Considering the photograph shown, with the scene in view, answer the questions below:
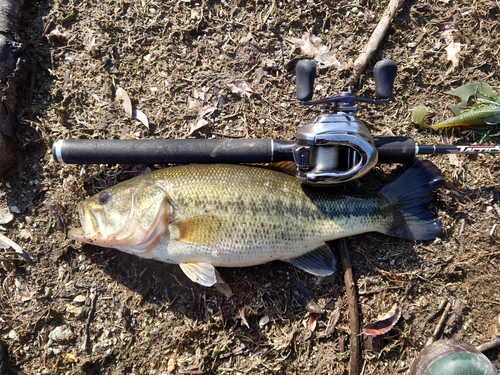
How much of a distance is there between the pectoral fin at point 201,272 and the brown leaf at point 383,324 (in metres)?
1.49

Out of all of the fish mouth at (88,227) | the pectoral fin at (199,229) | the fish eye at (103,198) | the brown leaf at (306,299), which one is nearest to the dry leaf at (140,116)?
the fish eye at (103,198)

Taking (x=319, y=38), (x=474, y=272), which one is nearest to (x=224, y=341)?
(x=474, y=272)

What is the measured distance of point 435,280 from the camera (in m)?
3.56

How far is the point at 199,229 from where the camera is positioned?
123 inches

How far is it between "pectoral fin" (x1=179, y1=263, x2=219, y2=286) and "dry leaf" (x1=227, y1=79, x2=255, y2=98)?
66.7 inches

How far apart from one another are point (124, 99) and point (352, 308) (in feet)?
9.55

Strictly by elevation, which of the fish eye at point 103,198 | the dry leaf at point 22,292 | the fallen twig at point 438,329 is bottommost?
the fallen twig at point 438,329

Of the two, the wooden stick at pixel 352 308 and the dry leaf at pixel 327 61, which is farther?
the dry leaf at pixel 327 61

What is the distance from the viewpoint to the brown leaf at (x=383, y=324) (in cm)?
344

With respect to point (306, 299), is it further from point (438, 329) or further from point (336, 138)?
point (336, 138)

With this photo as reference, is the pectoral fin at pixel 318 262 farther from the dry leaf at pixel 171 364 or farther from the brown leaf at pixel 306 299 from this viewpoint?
the dry leaf at pixel 171 364

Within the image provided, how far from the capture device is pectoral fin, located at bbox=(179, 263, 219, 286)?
124 inches

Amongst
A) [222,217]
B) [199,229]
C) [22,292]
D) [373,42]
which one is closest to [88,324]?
[22,292]

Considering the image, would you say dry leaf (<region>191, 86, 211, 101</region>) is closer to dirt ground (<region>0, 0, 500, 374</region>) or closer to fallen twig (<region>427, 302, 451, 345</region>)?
dirt ground (<region>0, 0, 500, 374</region>)
